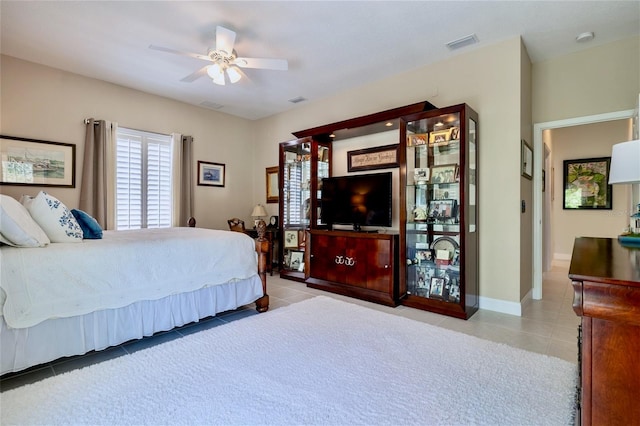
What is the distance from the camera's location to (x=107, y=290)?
2262 millimetres

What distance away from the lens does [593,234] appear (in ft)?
19.4

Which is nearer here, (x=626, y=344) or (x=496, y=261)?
(x=626, y=344)

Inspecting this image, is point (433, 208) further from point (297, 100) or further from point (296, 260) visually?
point (297, 100)

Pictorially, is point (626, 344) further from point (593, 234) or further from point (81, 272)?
point (593, 234)

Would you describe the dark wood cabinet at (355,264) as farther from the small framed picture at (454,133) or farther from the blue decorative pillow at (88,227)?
the blue decorative pillow at (88,227)

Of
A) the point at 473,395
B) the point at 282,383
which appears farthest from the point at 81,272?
the point at 473,395

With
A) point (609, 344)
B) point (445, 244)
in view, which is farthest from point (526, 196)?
point (609, 344)

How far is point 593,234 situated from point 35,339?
8123mm

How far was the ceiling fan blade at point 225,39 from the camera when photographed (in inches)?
110

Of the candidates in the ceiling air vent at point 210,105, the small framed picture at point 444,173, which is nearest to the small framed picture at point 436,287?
the small framed picture at point 444,173

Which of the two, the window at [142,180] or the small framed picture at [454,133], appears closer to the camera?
the small framed picture at [454,133]

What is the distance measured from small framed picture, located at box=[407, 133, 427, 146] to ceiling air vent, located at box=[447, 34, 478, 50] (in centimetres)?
97

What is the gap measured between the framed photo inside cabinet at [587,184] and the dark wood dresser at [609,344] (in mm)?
6361

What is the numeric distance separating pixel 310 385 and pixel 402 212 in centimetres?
228
